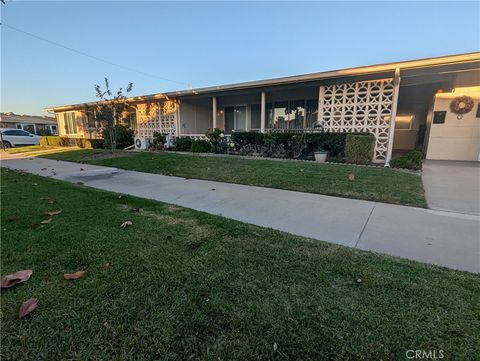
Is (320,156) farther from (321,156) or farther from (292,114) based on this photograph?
(292,114)

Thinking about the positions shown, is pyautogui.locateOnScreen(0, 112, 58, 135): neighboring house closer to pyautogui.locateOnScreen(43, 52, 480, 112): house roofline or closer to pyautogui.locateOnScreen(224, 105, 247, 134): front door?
pyautogui.locateOnScreen(224, 105, 247, 134): front door

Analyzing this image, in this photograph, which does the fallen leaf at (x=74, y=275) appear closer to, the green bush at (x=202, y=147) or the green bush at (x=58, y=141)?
the green bush at (x=202, y=147)

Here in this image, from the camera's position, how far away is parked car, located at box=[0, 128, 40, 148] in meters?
19.1

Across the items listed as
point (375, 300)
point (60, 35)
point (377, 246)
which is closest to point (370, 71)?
point (377, 246)

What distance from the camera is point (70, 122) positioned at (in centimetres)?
2164

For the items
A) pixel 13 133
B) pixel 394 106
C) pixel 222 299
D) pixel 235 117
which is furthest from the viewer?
pixel 13 133

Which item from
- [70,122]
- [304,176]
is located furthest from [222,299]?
[70,122]

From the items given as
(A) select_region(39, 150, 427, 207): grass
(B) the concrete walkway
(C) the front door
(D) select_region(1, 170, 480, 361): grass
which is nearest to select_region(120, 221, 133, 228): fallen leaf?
(D) select_region(1, 170, 480, 361): grass

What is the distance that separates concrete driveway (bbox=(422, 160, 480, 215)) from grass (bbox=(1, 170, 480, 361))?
2.74 meters

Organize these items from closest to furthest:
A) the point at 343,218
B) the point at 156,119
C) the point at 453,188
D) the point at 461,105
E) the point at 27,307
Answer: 1. the point at 27,307
2. the point at 343,218
3. the point at 453,188
4. the point at 461,105
5. the point at 156,119

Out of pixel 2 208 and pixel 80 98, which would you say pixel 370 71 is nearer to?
pixel 2 208

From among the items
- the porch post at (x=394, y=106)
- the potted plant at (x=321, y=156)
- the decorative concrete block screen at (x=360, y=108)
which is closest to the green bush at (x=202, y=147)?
the potted plant at (x=321, y=156)

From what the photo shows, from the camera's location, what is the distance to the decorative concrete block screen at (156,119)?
14.9 meters

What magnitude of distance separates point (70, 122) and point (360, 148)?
23.5 m
